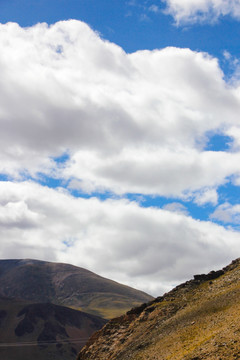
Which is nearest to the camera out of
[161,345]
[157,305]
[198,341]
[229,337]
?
[229,337]

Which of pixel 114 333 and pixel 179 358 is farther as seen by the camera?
pixel 114 333

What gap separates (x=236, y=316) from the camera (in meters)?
52.2

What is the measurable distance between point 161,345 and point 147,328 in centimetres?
1051

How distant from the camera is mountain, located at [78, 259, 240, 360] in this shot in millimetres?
47156

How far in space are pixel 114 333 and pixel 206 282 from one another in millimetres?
19926

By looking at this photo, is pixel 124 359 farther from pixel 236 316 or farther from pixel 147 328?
pixel 236 316

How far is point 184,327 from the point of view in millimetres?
58469

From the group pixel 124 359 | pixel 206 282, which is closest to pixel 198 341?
pixel 124 359

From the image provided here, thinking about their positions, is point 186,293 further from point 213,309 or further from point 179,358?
point 179,358

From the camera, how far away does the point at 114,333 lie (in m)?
74.6

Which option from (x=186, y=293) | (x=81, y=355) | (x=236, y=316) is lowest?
(x=81, y=355)

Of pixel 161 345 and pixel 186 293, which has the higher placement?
pixel 186 293

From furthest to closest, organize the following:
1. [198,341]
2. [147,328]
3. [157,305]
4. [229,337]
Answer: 1. [157,305]
2. [147,328]
3. [198,341]
4. [229,337]

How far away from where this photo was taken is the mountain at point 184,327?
155 ft
